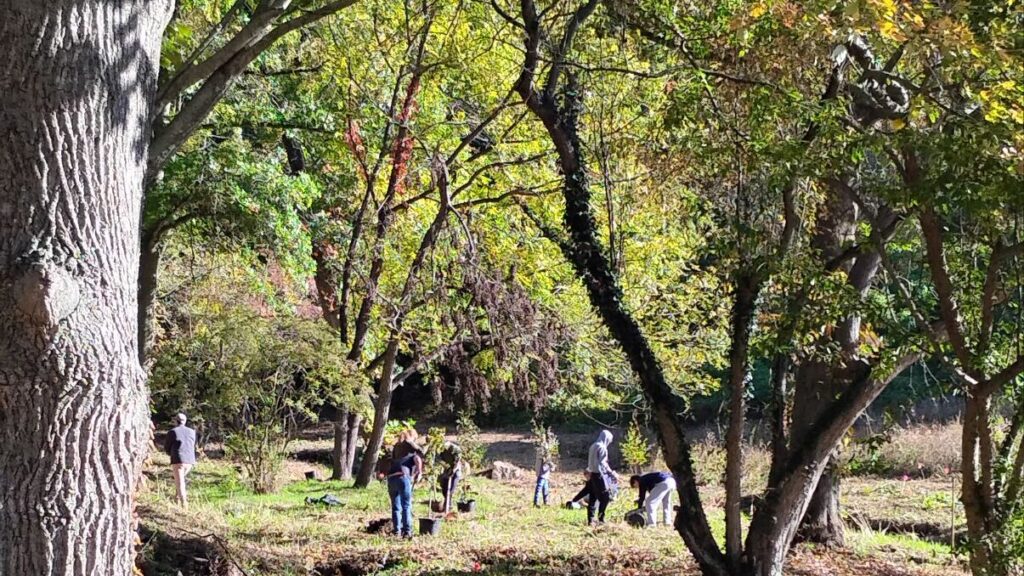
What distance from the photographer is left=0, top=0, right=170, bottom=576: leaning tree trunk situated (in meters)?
3.99

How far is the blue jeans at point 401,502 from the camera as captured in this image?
37.8 ft

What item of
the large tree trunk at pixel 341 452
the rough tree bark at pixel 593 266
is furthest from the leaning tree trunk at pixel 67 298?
the large tree trunk at pixel 341 452

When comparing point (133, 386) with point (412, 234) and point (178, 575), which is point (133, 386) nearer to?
point (178, 575)

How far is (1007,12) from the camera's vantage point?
5.81 m

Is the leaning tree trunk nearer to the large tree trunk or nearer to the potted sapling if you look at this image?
the potted sapling

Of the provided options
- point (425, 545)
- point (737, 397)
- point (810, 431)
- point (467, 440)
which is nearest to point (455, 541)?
point (425, 545)

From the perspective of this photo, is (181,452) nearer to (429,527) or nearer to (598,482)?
(429,527)

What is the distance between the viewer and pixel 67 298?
405 cm

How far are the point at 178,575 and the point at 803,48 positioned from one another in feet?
21.9

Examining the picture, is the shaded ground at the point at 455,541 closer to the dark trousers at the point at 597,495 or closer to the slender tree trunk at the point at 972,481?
the dark trousers at the point at 597,495

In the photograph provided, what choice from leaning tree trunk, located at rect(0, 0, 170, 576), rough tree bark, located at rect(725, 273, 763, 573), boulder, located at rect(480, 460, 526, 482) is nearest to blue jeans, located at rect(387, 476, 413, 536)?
rough tree bark, located at rect(725, 273, 763, 573)

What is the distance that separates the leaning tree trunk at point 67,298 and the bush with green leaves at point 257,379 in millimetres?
10517

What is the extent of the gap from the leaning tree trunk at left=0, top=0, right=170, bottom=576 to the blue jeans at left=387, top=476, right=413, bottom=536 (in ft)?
23.9

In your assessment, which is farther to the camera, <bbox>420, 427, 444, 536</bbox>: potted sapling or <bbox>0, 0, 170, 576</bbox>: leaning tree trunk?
<bbox>420, 427, 444, 536</bbox>: potted sapling
